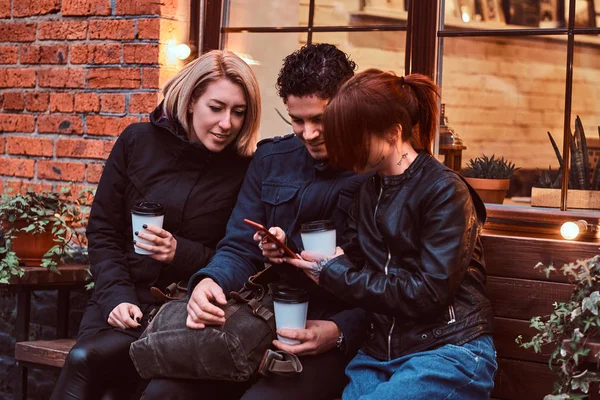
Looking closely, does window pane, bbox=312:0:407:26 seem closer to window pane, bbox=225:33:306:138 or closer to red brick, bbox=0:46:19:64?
window pane, bbox=225:33:306:138

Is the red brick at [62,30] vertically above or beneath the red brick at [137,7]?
beneath

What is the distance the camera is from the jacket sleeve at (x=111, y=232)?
318cm

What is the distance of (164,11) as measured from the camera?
3.99m

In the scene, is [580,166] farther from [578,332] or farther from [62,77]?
[62,77]

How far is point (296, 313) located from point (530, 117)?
1582 mm

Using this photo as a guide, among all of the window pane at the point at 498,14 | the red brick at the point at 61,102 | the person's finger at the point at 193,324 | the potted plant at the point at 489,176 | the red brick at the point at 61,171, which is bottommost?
the person's finger at the point at 193,324

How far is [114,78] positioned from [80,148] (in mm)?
371

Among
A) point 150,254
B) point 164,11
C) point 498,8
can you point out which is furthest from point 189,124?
point 498,8

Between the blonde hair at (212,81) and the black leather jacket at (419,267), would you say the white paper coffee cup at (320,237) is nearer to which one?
the black leather jacket at (419,267)

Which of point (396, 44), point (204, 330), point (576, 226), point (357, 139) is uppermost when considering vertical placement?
point (396, 44)

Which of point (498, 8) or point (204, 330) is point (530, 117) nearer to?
point (498, 8)

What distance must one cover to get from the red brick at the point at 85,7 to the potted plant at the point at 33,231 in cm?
86

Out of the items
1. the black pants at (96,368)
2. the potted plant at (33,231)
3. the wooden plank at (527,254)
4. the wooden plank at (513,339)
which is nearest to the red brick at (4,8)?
the potted plant at (33,231)

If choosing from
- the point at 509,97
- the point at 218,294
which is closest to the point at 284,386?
the point at 218,294
